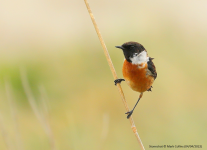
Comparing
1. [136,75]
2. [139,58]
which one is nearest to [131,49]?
[139,58]

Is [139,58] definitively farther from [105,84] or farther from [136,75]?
[105,84]

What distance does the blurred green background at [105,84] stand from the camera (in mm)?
4926

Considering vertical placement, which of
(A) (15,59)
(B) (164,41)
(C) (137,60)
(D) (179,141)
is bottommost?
(D) (179,141)

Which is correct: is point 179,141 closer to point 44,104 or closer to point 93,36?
point 44,104

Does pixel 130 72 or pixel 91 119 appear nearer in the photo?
pixel 130 72

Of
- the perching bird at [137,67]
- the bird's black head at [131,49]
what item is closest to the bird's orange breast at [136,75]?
the perching bird at [137,67]

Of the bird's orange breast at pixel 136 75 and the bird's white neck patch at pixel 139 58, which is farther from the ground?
the bird's white neck patch at pixel 139 58

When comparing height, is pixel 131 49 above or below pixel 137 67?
above

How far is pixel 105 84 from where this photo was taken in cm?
626

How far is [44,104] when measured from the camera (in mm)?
2174

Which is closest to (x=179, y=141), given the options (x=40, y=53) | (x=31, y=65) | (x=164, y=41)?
(x=164, y=41)

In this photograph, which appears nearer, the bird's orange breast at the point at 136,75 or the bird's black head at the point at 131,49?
the bird's black head at the point at 131,49

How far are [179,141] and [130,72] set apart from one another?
2142mm

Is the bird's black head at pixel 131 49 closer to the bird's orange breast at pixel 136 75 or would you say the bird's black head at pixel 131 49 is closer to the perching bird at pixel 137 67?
the perching bird at pixel 137 67
